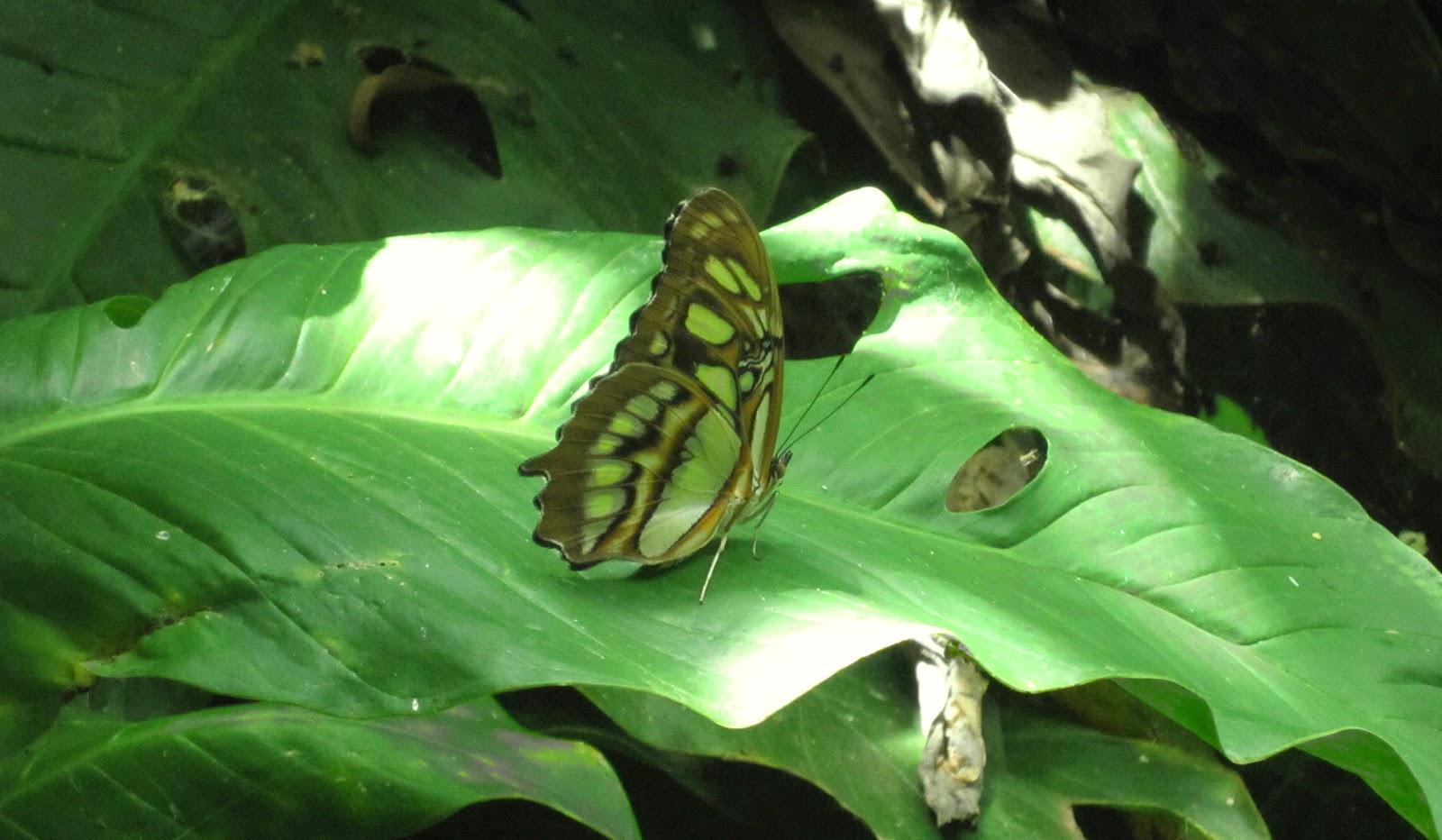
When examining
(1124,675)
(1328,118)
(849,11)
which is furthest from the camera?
(1328,118)

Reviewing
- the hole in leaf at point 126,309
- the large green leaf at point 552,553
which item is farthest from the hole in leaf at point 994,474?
the hole in leaf at point 126,309

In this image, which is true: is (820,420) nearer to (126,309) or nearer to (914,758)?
(914,758)

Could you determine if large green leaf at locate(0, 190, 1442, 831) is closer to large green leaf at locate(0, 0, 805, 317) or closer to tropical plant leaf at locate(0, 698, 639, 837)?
tropical plant leaf at locate(0, 698, 639, 837)

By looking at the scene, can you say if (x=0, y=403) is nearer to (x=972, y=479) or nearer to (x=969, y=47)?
(x=972, y=479)

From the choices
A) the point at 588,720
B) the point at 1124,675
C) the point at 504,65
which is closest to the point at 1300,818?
the point at 1124,675

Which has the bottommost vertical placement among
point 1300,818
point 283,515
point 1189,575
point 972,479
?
point 1300,818

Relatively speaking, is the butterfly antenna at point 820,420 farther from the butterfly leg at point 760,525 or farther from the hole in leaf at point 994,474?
the hole in leaf at point 994,474
